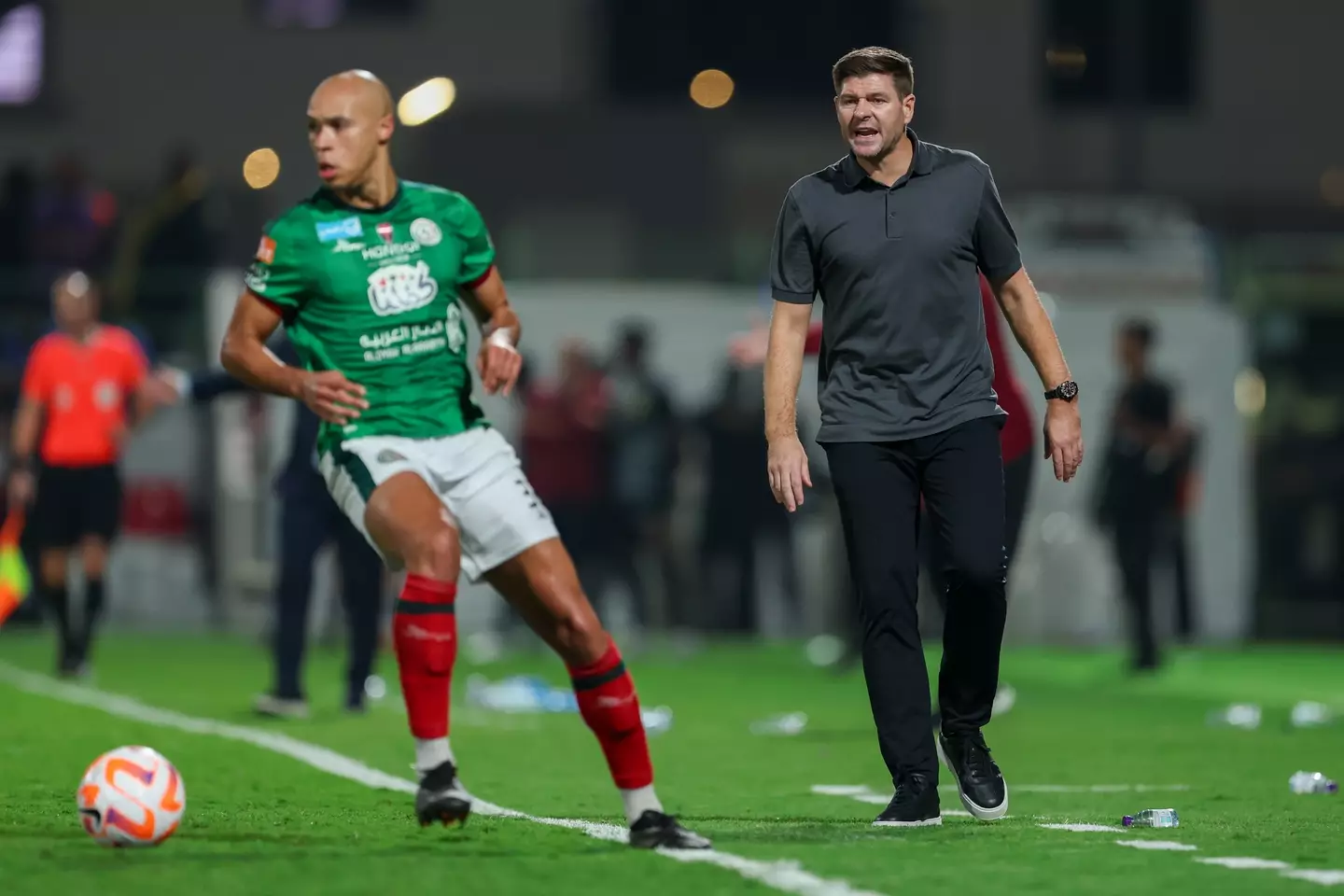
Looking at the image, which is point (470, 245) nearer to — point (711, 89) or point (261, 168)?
point (261, 168)

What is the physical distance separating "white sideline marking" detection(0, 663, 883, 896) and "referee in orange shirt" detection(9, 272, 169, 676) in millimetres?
627

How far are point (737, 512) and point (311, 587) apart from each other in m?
6.68

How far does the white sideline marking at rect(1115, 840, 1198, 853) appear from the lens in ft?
20.7

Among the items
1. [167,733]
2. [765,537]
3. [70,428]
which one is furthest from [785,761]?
[765,537]

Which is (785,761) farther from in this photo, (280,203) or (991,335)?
(280,203)

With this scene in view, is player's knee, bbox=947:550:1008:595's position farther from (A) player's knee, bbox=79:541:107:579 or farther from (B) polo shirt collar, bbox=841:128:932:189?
(A) player's knee, bbox=79:541:107:579

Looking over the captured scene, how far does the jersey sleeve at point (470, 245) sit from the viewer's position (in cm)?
673

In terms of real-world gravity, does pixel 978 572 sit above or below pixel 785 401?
below

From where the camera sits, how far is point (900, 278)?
6852mm

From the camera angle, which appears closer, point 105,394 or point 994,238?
point 994,238

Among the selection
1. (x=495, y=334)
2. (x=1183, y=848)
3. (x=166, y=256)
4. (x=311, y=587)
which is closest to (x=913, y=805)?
(x=1183, y=848)

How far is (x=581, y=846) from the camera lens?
6.23 meters

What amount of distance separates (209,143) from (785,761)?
22035mm

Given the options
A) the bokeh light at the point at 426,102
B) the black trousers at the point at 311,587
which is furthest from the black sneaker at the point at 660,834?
the bokeh light at the point at 426,102
